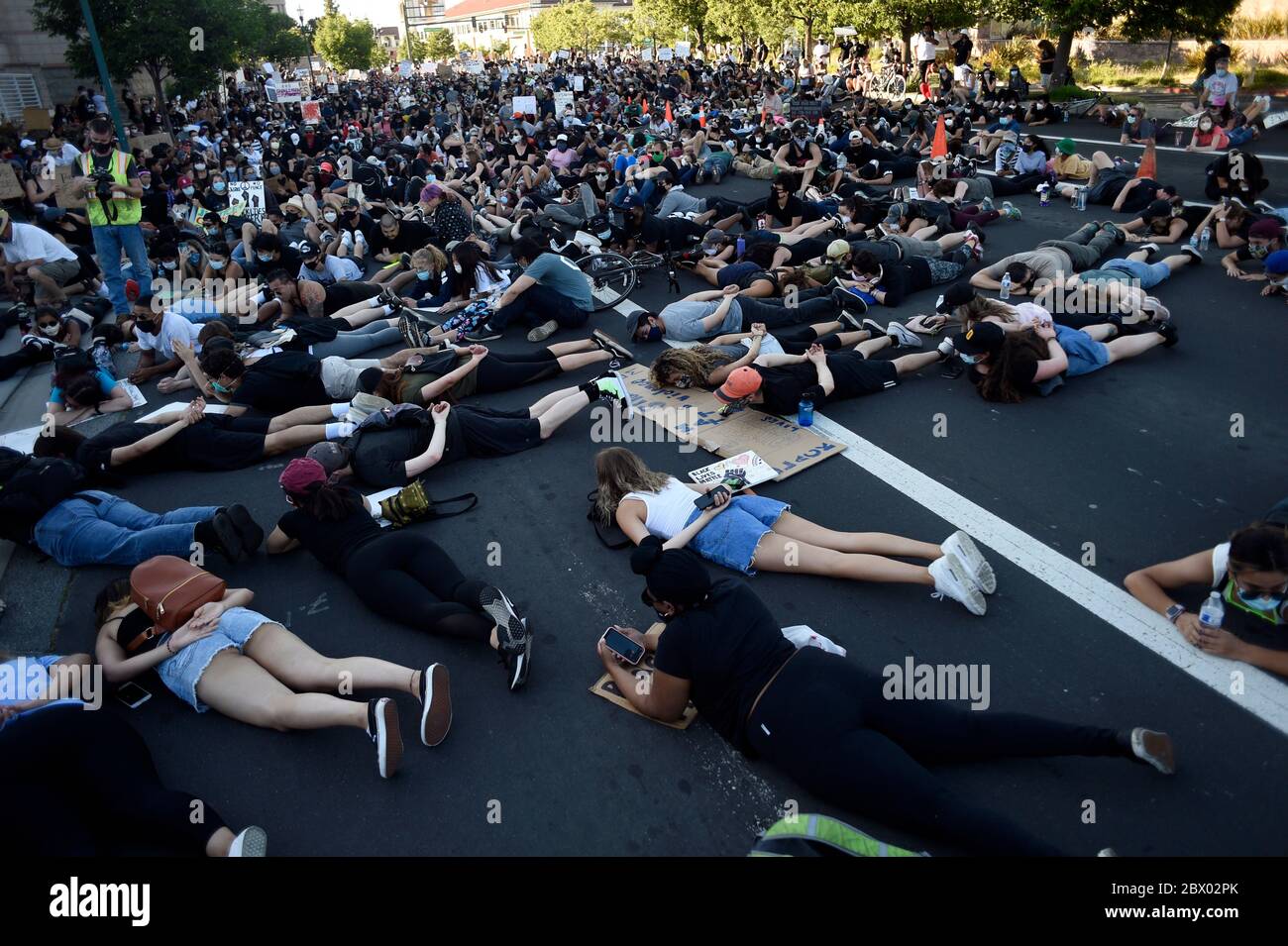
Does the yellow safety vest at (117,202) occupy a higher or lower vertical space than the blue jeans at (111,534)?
higher

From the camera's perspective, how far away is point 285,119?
32344mm

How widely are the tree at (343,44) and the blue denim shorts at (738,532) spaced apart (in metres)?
93.7

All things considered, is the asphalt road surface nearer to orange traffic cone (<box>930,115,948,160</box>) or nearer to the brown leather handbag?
the brown leather handbag

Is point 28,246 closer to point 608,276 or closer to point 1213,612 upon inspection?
point 608,276

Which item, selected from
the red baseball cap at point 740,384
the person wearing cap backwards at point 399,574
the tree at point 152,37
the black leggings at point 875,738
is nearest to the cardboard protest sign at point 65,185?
the tree at point 152,37

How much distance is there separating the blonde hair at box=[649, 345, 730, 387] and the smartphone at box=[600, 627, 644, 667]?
370 centimetres

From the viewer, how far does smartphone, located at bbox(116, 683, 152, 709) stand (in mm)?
4613

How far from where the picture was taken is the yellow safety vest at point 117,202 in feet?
34.1

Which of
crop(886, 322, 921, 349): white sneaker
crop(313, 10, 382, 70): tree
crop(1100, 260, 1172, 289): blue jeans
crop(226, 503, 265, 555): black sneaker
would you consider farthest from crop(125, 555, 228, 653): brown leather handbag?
crop(313, 10, 382, 70): tree

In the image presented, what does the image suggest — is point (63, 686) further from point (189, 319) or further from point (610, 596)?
point (189, 319)

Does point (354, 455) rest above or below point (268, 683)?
above

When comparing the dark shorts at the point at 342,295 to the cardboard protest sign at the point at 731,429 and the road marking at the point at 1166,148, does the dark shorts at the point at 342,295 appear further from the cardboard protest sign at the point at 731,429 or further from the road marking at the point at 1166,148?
the road marking at the point at 1166,148
